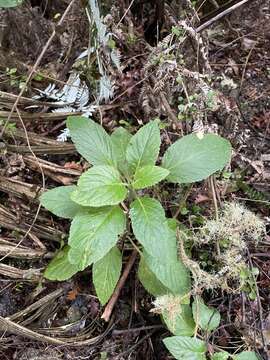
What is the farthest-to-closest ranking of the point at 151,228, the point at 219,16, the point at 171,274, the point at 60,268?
the point at 219,16
the point at 60,268
the point at 171,274
the point at 151,228

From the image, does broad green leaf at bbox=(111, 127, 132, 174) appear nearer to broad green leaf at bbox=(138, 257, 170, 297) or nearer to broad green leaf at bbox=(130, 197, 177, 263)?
broad green leaf at bbox=(130, 197, 177, 263)

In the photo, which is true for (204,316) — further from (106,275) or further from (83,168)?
(83,168)

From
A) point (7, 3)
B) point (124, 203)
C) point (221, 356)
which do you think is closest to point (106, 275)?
point (124, 203)

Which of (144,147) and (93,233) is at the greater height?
(144,147)

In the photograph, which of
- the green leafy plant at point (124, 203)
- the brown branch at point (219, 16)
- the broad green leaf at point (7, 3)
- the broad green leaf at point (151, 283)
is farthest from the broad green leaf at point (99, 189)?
the brown branch at point (219, 16)

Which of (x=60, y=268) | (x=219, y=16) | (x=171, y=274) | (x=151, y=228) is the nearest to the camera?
(x=151, y=228)

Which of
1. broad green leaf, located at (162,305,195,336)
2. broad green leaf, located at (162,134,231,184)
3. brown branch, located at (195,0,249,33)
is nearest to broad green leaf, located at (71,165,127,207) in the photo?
broad green leaf, located at (162,134,231,184)
